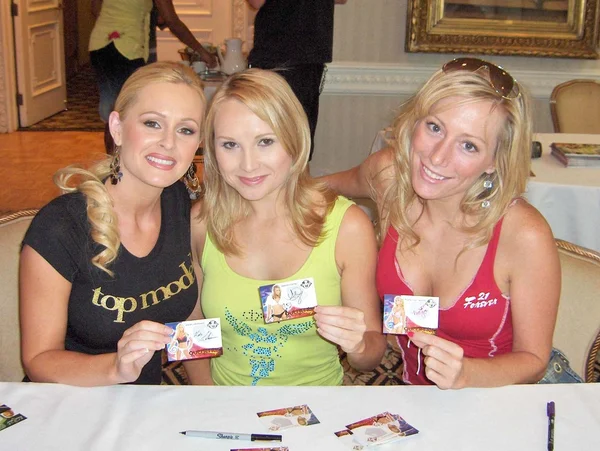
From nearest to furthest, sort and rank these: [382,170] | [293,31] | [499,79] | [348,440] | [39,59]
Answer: [348,440]
[499,79]
[382,170]
[293,31]
[39,59]

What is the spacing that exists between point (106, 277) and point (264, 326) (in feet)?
1.39

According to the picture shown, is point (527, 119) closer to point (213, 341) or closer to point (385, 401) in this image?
point (385, 401)

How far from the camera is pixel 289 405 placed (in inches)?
56.6

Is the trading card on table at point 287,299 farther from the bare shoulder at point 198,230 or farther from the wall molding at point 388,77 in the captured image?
the wall molding at point 388,77

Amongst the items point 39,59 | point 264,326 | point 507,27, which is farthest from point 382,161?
point 39,59

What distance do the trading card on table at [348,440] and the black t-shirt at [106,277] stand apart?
661mm

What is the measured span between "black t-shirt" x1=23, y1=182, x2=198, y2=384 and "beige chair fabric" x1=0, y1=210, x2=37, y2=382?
187 mm

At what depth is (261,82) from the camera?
179cm

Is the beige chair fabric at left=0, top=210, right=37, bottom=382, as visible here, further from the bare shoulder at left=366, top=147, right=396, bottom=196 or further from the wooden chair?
the wooden chair

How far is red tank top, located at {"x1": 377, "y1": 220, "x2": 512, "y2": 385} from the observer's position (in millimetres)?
1798

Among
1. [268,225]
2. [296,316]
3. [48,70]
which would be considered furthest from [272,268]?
[48,70]

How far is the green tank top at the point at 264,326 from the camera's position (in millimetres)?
1841

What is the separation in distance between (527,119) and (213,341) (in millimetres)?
960

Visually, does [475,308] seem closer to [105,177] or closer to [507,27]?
[105,177]
